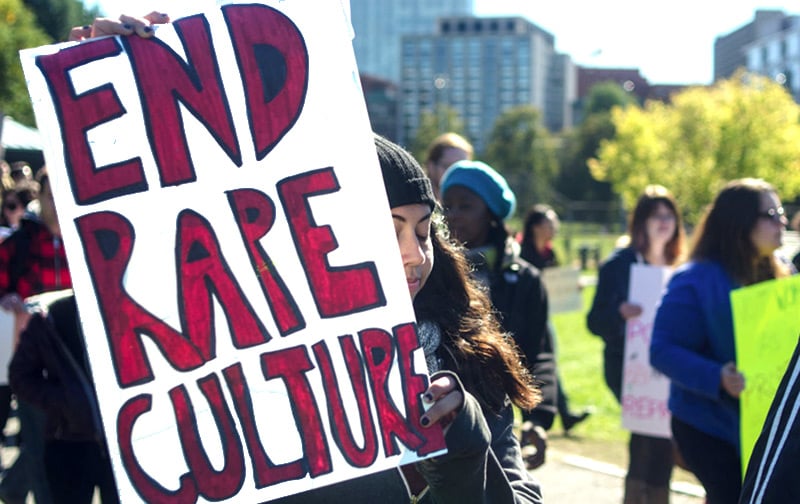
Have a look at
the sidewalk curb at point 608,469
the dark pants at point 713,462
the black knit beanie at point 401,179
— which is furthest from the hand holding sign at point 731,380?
the sidewalk curb at point 608,469

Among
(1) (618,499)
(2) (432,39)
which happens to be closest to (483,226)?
(1) (618,499)

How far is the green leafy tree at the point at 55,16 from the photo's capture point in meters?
40.3

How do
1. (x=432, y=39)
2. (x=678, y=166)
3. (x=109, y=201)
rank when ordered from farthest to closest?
(x=432, y=39)
(x=678, y=166)
(x=109, y=201)

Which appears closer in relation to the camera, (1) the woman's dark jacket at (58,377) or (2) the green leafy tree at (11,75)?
(1) the woman's dark jacket at (58,377)

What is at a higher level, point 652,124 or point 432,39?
point 432,39

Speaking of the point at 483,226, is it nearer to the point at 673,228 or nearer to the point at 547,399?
the point at 547,399

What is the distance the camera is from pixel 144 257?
5.06 ft

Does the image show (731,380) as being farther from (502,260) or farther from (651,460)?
(651,460)

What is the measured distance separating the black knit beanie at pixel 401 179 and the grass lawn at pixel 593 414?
438 cm

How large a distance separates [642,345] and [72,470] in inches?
114

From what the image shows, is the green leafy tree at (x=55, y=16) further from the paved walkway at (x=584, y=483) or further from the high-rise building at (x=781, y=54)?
the high-rise building at (x=781, y=54)

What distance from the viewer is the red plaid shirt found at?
14.0 feet

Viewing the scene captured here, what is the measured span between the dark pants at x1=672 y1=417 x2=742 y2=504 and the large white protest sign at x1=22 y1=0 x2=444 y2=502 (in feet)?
6.39

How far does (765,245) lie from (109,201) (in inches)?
103
